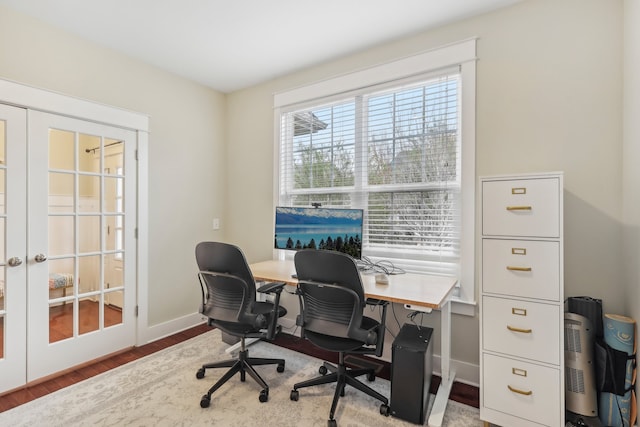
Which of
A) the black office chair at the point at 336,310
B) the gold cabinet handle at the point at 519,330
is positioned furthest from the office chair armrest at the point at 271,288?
the gold cabinet handle at the point at 519,330

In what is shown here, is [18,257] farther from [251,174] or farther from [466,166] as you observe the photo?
[466,166]

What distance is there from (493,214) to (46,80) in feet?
11.1

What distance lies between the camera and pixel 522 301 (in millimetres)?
1746

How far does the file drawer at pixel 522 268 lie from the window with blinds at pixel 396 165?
525 millimetres

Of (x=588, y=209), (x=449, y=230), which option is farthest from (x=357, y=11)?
(x=588, y=209)

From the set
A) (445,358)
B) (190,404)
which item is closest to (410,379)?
(445,358)

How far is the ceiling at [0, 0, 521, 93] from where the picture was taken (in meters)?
2.16

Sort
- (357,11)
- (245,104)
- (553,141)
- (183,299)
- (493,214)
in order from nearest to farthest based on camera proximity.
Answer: (493,214)
(553,141)
(357,11)
(183,299)
(245,104)

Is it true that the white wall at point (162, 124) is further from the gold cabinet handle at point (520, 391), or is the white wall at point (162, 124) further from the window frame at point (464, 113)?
the gold cabinet handle at point (520, 391)

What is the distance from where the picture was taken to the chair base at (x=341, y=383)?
1.91 meters

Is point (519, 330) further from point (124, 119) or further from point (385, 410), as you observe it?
point (124, 119)

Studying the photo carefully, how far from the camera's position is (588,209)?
6.29 feet

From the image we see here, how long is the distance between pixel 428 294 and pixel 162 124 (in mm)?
3005

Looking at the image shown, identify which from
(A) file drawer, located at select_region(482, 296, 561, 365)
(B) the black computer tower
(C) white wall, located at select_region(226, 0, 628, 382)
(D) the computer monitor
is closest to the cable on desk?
(D) the computer monitor
